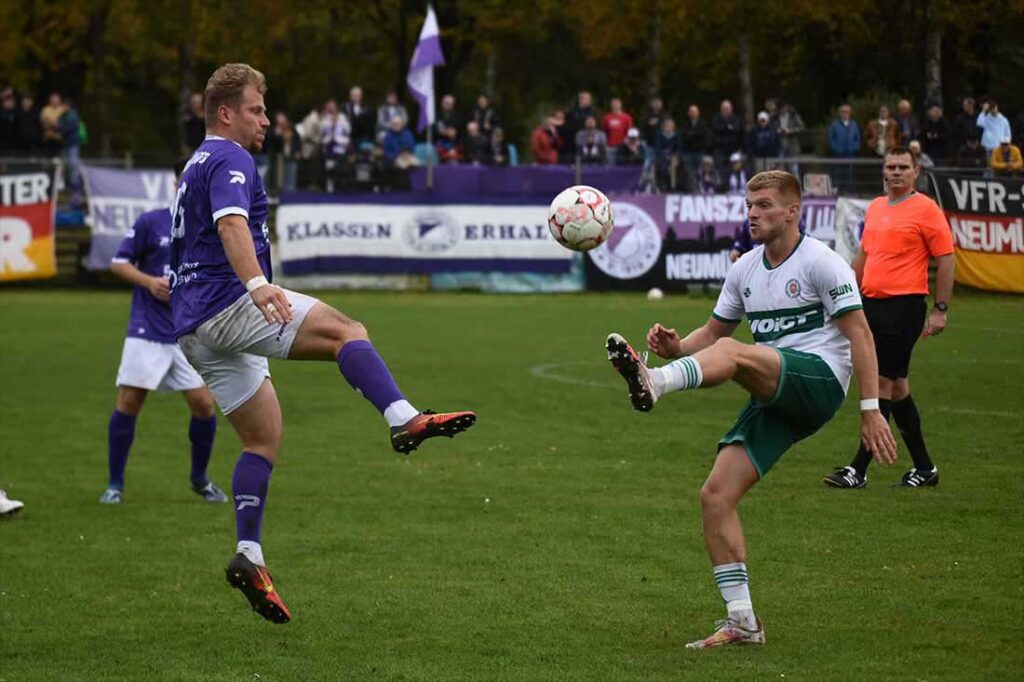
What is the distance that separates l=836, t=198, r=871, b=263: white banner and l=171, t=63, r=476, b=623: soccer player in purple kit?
688 inches

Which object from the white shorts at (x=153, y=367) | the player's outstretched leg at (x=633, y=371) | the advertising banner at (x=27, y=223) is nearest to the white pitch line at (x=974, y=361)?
the white shorts at (x=153, y=367)

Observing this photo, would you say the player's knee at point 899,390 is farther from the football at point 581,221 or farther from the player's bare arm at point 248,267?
the player's bare arm at point 248,267

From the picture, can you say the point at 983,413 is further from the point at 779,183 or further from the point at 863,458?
the point at 779,183

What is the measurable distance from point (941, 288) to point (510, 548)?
3.93 metres

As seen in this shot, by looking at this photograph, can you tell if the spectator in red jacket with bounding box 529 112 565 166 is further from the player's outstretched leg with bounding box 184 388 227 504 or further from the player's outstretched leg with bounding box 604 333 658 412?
the player's outstretched leg with bounding box 604 333 658 412

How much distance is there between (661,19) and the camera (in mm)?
37062

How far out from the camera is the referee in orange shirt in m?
10.7

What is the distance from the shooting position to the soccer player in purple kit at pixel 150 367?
36.1 ft

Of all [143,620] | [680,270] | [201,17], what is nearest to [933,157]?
[680,270]

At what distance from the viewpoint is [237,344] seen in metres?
6.82

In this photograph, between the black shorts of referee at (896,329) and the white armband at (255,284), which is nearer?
the white armband at (255,284)

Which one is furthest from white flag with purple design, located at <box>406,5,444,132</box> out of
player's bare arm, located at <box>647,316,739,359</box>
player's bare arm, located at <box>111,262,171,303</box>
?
player's bare arm, located at <box>647,316,739,359</box>

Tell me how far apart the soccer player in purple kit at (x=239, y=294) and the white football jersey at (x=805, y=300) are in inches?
65.0

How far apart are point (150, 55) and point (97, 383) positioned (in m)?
31.9
